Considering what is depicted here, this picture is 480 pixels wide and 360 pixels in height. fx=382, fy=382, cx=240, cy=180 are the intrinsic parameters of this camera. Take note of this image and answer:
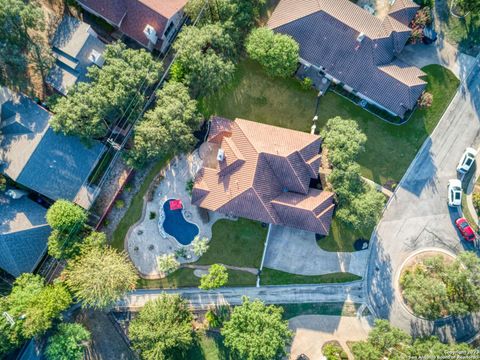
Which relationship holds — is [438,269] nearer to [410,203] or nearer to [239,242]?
[410,203]

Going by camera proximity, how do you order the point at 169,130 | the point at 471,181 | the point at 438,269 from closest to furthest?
1. the point at 169,130
2. the point at 438,269
3. the point at 471,181

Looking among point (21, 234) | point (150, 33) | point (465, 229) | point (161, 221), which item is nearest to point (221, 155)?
point (161, 221)

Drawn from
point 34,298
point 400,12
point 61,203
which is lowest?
point 34,298

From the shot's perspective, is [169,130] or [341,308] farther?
[341,308]

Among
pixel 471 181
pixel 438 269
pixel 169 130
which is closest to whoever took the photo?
pixel 169 130

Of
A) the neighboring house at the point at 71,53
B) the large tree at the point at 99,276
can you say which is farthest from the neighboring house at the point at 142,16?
the large tree at the point at 99,276

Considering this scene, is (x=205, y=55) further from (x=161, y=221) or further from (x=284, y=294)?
(x=284, y=294)

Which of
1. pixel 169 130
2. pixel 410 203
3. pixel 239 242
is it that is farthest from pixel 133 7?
pixel 410 203

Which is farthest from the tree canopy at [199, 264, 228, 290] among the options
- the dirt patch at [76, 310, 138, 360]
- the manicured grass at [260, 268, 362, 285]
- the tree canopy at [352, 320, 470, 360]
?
the tree canopy at [352, 320, 470, 360]
